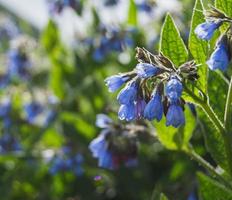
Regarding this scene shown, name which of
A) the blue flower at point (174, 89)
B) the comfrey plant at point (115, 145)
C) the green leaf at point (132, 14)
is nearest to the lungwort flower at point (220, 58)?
the blue flower at point (174, 89)

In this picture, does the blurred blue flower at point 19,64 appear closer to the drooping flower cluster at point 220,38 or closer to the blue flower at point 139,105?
the blue flower at point 139,105

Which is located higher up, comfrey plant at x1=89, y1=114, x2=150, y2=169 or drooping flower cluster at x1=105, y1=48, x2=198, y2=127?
drooping flower cluster at x1=105, y1=48, x2=198, y2=127

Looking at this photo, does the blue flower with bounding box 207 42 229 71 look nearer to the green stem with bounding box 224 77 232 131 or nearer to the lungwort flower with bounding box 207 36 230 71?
the lungwort flower with bounding box 207 36 230 71

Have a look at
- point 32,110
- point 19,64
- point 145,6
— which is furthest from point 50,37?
point 145,6

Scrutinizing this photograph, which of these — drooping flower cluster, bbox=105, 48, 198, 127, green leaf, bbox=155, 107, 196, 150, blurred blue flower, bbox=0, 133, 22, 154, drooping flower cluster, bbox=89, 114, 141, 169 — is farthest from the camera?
blurred blue flower, bbox=0, 133, 22, 154

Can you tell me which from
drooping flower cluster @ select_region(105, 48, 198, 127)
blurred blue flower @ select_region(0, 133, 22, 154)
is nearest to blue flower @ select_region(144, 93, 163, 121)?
drooping flower cluster @ select_region(105, 48, 198, 127)

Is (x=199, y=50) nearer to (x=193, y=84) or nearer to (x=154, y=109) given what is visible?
(x=193, y=84)
